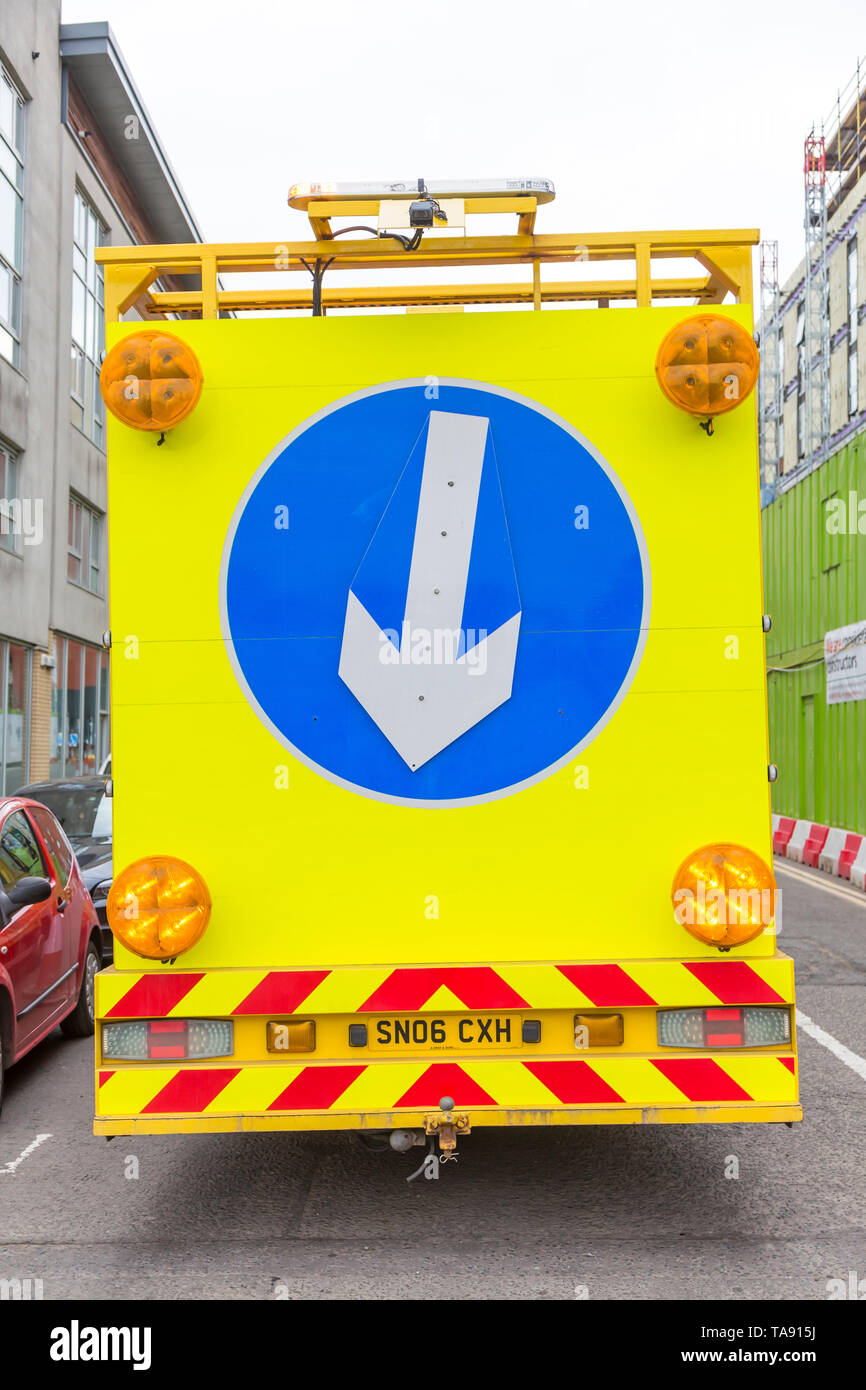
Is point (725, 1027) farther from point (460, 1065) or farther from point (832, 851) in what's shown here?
point (832, 851)

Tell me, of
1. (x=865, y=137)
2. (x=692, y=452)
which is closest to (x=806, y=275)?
(x=865, y=137)

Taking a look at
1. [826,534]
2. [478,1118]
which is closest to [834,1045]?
[478,1118]

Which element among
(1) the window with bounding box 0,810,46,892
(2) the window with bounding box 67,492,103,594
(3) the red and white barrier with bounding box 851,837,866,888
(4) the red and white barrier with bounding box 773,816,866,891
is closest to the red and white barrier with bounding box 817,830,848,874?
(4) the red and white barrier with bounding box 773,816,866,891

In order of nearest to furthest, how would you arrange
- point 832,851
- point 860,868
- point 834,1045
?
point 834,1045 < point 860,868 < point 832,851

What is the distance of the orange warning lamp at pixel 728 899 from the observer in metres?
4.43

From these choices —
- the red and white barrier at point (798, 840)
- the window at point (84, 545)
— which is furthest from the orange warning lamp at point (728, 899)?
the window at point (84, 545)

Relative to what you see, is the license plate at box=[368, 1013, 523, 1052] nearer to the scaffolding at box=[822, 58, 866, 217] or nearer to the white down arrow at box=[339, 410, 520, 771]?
the white down arrow at box=[339, 410, 520, 771]

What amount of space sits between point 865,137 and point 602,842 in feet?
120

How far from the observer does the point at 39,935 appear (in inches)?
286

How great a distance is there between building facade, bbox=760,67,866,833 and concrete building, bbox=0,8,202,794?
11.8 m

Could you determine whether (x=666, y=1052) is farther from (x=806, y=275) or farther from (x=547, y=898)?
(x=806, y=275)

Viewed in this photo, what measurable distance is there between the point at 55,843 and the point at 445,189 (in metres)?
5.18

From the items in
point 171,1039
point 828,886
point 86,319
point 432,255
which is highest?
point 86,319
